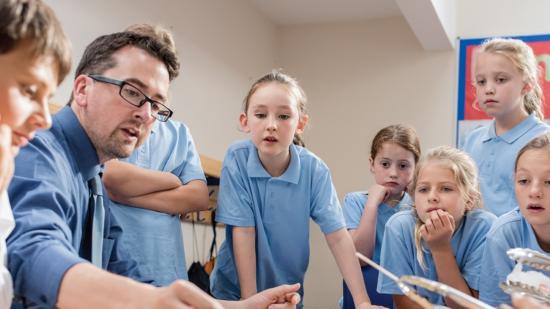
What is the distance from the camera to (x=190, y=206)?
1.72 metres

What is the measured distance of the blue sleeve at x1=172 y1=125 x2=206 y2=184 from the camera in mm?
1783

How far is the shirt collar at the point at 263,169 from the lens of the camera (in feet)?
6.23

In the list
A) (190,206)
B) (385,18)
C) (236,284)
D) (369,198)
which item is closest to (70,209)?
(190,206)

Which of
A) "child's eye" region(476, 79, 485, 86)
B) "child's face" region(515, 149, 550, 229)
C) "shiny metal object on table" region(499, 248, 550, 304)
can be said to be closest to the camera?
"shiny metal object on table" region(499, 248, 550, 304)

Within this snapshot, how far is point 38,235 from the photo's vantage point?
0.90 meters

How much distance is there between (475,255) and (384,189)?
59cm

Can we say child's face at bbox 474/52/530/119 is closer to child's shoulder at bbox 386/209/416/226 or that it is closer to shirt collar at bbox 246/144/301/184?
child's shoulder at bbox 386/209/416/226

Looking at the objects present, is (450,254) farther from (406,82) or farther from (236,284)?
(406,82)

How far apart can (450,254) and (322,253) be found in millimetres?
2384

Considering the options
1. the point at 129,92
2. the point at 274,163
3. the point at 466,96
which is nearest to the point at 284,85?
the point at 274,163

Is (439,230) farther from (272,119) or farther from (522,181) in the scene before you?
(272,119)

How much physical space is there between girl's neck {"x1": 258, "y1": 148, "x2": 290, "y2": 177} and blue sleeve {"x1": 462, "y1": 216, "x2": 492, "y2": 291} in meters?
0.58

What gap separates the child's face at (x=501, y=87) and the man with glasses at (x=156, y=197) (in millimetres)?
1044

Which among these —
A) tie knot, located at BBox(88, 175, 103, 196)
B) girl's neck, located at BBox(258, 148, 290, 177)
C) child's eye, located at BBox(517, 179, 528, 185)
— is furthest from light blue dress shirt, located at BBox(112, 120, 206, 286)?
child's eye, located at BBox(517, 179, 528, 185)
